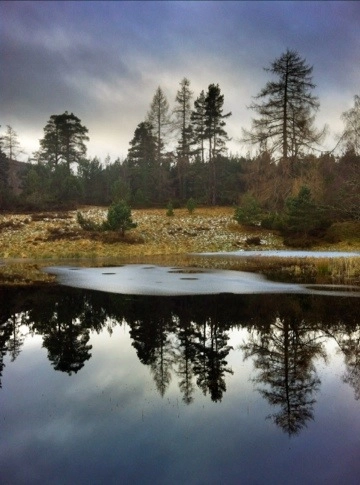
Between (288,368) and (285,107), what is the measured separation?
2268cm

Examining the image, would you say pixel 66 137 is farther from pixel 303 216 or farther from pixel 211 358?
pixel 211 358

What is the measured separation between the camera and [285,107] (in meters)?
26.3

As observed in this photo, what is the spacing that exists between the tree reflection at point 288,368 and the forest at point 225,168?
17.8 feet

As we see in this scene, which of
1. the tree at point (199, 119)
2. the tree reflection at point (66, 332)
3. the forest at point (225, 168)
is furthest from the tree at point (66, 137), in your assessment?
the tree reflection at point (66, 332)

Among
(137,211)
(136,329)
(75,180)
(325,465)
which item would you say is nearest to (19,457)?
(325,465)

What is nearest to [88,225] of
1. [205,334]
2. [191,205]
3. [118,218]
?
[118,218]

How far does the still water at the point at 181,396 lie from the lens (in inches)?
168

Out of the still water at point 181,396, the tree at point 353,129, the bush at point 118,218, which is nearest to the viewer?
the still water at point 181,396

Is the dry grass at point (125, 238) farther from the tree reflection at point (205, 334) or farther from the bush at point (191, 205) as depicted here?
the tree reflection at point (205, 334)

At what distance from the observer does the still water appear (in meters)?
4.27

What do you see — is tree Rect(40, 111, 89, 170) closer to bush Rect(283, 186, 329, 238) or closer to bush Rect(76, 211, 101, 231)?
bush Rect(76, 211, 101, 231)

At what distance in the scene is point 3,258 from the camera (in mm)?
28766

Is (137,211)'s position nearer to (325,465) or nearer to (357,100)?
(357,100)

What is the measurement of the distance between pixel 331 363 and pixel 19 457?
544cm
